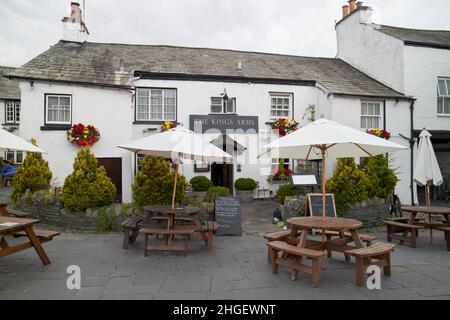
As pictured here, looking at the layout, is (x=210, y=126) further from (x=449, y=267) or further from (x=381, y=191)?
(x=449, y=267)

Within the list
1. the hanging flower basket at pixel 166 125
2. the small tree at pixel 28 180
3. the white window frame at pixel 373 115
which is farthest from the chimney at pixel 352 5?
the small tree at pixel 28 180

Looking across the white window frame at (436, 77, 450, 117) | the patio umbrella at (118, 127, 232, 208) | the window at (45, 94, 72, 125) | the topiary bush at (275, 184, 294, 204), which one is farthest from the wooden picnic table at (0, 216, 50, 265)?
the white window frame at (436, 77, 450, 117)

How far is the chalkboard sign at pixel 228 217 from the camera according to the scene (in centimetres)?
790

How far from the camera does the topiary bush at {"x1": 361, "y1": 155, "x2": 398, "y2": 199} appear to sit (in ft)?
30.8

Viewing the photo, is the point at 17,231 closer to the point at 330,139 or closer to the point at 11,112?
the point at 330,139

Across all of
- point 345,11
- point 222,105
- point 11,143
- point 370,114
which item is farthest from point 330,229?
point 345,11

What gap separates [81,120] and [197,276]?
366 inches

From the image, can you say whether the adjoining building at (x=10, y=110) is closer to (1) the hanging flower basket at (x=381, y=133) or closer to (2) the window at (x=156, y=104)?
(2) the window at (x=156, y=104)

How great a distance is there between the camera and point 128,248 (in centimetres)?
649


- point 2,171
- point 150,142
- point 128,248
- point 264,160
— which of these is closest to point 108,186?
point 128,248

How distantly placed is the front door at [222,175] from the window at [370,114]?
619 centimetres

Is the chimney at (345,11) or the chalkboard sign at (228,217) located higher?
the chimney at (345,11)

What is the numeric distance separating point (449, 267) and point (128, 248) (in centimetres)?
590

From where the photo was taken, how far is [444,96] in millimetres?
14984
